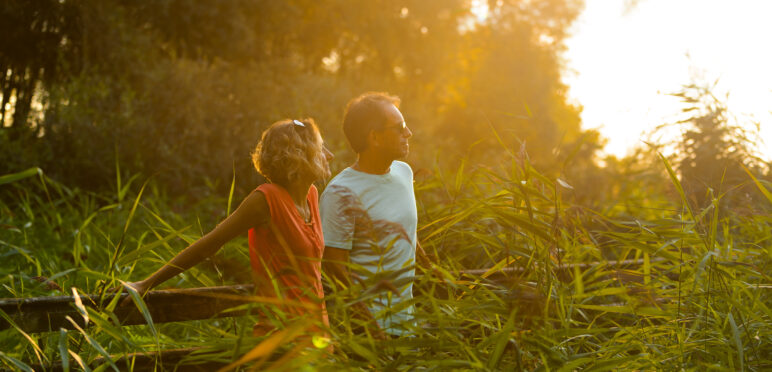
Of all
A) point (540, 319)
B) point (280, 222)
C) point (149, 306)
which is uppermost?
point (280, 222)

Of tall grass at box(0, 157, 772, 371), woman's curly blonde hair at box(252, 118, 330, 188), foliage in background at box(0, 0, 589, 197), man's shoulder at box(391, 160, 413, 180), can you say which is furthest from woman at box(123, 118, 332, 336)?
foliage in background at box(0, 0, 589, 197)

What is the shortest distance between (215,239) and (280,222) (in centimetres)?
25

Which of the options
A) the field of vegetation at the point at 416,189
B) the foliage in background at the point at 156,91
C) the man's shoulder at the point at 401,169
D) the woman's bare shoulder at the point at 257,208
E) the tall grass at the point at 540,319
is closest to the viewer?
the tall grass at the point at 540,319

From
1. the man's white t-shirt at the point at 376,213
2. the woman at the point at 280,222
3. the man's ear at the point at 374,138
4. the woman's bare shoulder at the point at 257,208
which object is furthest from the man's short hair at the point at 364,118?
the woman's bare shoulder at the point at 257,208

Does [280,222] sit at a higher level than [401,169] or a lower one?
lower

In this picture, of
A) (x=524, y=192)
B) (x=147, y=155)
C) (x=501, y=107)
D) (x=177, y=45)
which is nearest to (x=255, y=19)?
(x=177, y=45)

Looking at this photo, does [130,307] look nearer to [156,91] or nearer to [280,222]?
[280,222]

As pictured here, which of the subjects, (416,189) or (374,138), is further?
(416,189)

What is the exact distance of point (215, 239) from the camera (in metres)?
2.36

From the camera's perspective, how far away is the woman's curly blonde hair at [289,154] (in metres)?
2.55

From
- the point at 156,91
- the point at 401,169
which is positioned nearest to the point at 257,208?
the point at 401,169

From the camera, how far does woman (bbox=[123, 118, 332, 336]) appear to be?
92.2 inches

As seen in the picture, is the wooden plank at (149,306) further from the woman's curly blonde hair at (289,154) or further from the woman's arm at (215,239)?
the woman's curly blonde hair at (289,154)

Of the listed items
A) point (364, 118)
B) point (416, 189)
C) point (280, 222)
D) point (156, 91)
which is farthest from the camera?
point (156, 91)
